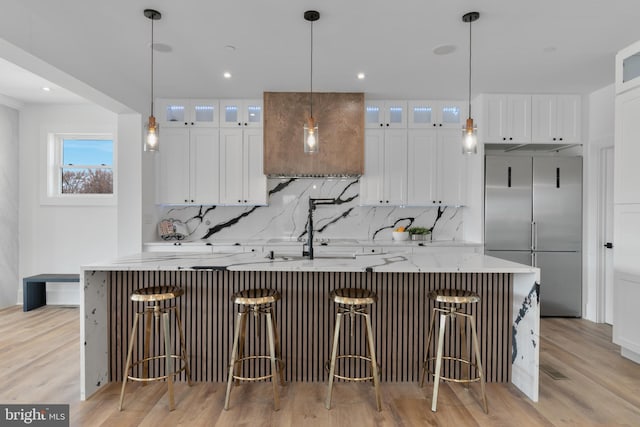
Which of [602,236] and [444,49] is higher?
[444,49]

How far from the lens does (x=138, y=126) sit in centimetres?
433

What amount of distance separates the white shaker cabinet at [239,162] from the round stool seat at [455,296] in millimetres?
2895

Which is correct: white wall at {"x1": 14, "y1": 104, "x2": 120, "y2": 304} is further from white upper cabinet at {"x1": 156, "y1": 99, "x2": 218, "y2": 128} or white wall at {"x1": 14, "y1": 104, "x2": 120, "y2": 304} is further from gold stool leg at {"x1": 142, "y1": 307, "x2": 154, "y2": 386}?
gold stool leg at {"x1": 142, "y1": 307, "x2": 154, "y2": 386}

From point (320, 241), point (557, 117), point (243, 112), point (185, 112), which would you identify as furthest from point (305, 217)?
point (557, 117)

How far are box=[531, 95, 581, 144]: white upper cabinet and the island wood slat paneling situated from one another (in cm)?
265

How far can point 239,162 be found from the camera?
4703 mm

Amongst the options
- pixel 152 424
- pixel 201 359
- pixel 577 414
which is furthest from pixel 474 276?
pixel 152 424

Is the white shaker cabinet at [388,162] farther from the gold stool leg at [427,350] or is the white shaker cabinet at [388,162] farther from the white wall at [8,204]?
the white wall at [8,204]

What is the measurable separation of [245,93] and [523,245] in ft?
12.4

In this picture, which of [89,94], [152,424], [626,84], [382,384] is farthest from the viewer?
[89,94]

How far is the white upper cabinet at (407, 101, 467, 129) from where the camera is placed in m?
4.68

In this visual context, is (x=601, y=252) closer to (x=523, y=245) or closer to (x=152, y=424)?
(x=523, y=245)

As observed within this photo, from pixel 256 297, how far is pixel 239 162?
272 cm

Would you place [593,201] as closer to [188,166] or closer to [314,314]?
[314,314]
